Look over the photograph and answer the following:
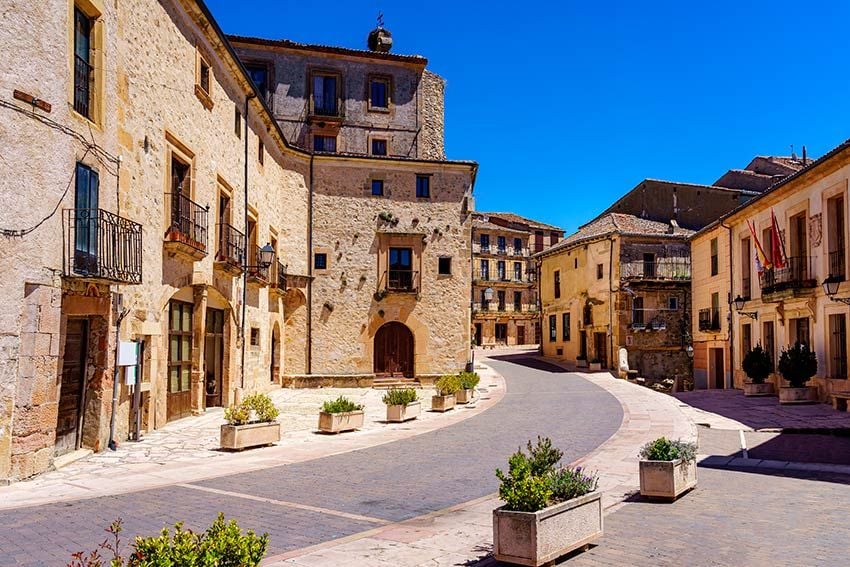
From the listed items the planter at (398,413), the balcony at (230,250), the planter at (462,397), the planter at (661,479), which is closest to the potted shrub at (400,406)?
the planter at (398,413)

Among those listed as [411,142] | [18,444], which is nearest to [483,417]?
[18,444]

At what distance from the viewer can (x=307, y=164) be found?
1180 inches

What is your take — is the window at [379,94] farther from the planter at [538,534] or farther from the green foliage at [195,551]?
the green foliage at [195,551]

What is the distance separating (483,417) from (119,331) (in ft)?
31.6

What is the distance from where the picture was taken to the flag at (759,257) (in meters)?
23.8

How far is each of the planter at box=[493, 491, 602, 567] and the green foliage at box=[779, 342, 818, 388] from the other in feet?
54.7

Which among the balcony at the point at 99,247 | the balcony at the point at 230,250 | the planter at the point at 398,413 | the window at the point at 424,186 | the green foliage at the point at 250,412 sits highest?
the window at the point at 424,186

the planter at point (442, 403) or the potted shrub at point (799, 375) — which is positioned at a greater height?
the potted shrub at point (799, 375)

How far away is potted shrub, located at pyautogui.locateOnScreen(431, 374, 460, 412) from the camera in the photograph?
20828 mm

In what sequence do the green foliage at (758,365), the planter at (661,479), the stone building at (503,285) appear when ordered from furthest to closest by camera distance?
the stone building at (503,285)
the green foliage at (758,365)
the planter at (661,479)

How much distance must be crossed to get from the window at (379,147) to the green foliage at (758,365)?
18.2 metres

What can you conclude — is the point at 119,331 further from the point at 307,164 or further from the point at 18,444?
the point at 307,164

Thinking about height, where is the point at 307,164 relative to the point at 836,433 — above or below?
above

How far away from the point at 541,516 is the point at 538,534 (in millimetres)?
158
